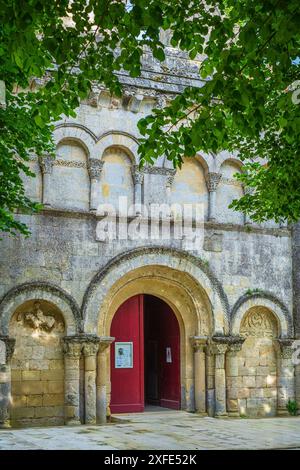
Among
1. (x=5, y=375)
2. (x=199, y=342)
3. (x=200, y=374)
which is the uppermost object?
(x=199, y=342)

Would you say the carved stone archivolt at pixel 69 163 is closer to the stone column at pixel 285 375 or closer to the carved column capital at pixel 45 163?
the carved column capital at pixel 45 163

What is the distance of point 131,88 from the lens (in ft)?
48.2

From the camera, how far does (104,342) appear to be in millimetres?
13859

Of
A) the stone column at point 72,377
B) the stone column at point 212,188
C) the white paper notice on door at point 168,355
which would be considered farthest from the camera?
the white paper notice on door at point 168,355

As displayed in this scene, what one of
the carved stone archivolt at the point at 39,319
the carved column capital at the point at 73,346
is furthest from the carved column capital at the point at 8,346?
the carved column capital at the point at 73,346

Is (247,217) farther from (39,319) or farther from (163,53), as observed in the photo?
(163,53)

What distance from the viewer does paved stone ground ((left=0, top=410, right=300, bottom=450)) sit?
415 inches

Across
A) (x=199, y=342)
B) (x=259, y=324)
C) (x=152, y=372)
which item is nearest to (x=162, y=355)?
(x=152, y=372)

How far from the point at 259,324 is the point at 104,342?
3.94m

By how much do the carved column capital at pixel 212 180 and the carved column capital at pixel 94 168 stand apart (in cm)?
263

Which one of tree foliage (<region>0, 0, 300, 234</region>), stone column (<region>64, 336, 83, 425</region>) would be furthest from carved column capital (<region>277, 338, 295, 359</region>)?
tree foliage (<region>0, 0, 300, 234</region>)

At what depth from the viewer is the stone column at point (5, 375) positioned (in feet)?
41.9

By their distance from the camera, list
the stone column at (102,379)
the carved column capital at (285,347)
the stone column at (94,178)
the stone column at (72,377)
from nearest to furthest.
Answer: the stone column at (72,377)
the stone column at (102,379)
the stone column at (94,178)
the carved column capital at (285,347)

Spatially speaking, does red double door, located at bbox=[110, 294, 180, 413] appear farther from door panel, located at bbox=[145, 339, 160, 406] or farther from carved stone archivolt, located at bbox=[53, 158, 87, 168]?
carved stone archivolt, located at bbox=[53, 158, 87, 168]
